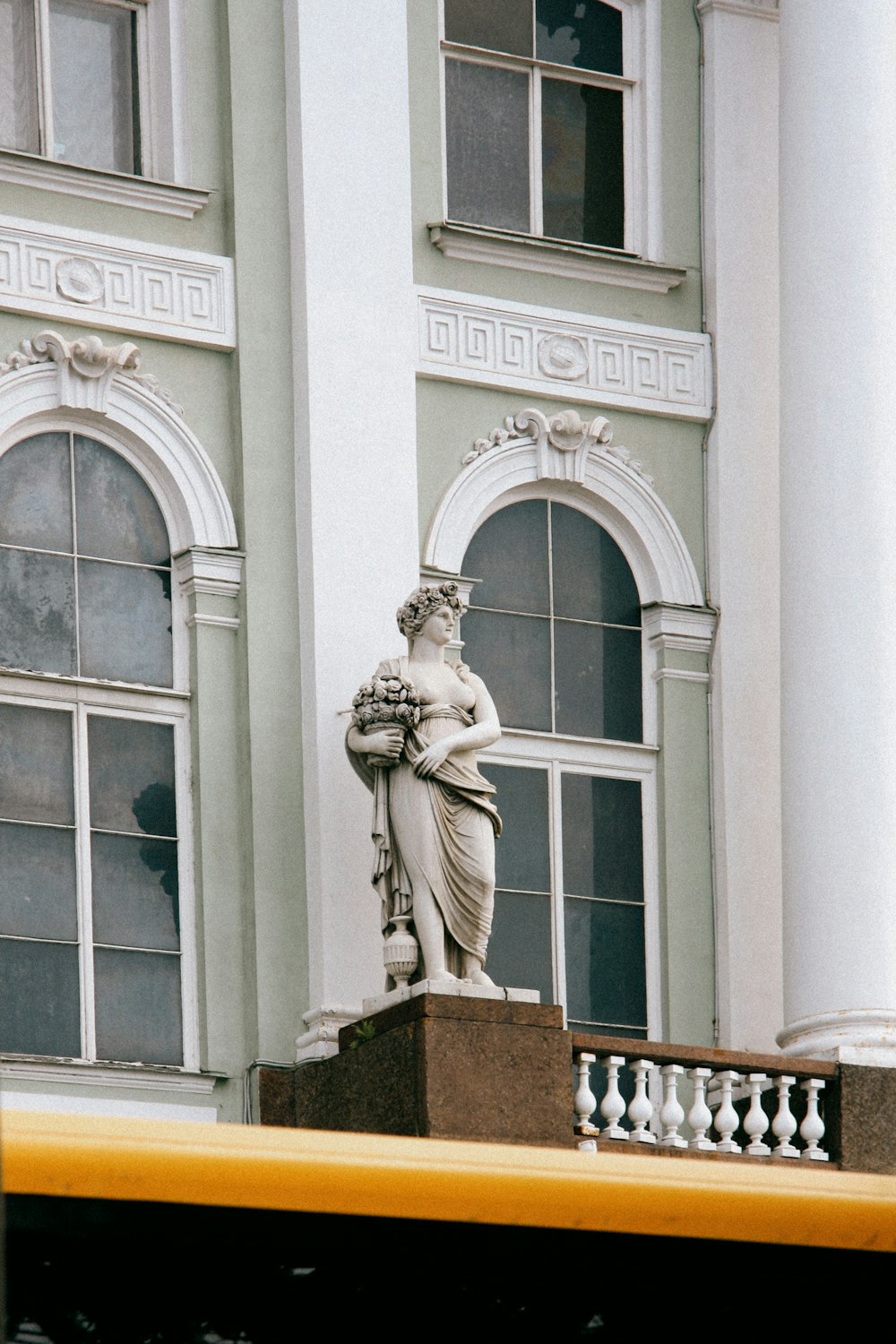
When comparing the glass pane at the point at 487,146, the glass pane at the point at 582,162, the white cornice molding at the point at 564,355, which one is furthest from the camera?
the glass pane at the point at 582,162

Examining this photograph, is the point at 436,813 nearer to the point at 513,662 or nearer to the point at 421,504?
the point at 513,662

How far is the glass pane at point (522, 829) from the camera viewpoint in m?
15.3

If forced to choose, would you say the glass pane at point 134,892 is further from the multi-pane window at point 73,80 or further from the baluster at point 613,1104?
the multi-pane window at point 73,80

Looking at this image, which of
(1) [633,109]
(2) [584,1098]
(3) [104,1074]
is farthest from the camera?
(1) [633,109]

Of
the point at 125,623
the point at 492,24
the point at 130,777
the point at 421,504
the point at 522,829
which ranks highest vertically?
the point at 492,24

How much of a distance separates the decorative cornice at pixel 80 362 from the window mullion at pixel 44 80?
1.00m

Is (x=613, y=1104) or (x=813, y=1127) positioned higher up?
(x=613, y=1104)

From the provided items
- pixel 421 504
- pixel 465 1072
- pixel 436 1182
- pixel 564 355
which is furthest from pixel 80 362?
pixel 436 1182

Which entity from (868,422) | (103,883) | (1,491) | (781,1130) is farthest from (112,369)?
(781,1130)

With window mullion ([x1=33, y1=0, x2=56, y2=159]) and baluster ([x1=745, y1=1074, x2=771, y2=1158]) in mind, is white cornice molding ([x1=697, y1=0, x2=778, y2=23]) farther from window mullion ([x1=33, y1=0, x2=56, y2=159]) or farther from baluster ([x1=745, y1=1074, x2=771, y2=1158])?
baluster ([x1=745, y1=1074, x2=771, y2=1158])

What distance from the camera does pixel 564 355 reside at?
1598 cm

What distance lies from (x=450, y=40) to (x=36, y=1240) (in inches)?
324

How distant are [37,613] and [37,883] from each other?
4.18 feet

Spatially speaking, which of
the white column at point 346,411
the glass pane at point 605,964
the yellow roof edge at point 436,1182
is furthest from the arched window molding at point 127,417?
the yellow roof edge at point 436,1182
